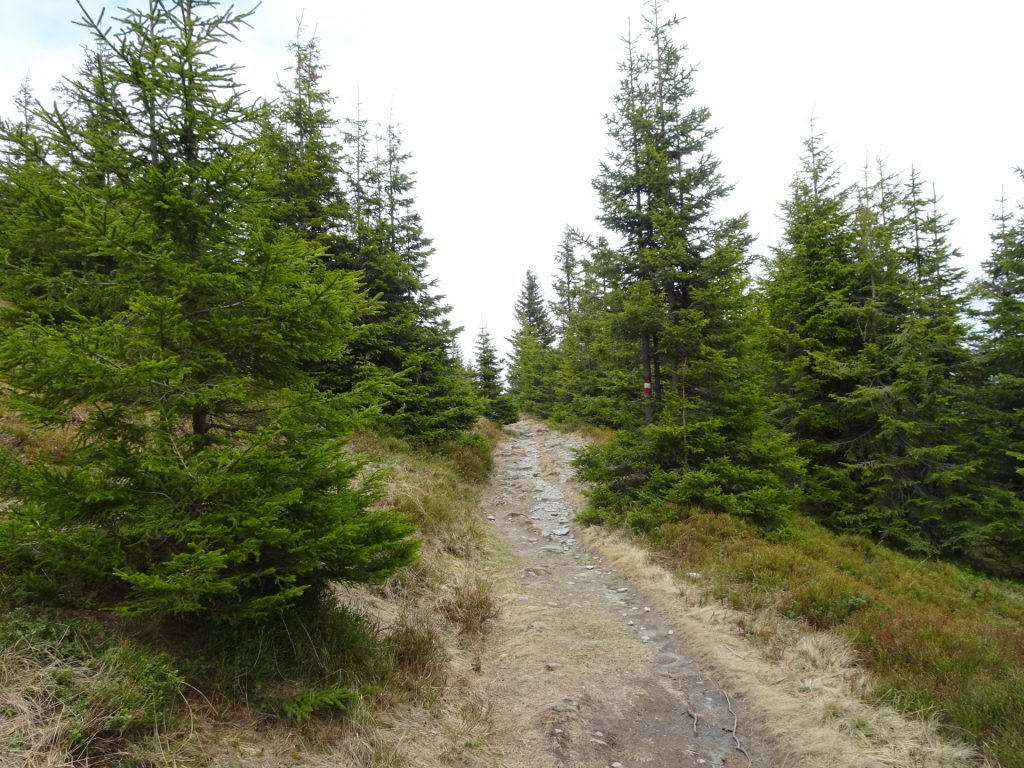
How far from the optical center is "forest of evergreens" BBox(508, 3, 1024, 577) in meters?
12.3

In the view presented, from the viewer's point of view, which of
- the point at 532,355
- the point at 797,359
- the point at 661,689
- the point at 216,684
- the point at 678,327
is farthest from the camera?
the point at 532,355

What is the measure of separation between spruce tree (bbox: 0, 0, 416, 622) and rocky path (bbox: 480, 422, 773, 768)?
2485 mm

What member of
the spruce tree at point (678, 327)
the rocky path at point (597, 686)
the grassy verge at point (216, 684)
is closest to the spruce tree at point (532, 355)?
the spruce tree at point (678, 327)

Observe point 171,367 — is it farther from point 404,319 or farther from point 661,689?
point 404,319

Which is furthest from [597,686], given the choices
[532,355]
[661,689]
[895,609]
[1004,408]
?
[532,355]

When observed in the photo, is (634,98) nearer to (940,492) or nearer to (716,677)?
(716,677)

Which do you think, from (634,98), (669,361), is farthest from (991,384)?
(634,98)

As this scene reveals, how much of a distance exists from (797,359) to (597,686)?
14.1 meters

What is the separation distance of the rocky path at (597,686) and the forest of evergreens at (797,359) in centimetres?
333

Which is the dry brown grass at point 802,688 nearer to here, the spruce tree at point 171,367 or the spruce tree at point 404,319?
the spruce tree at point 171,367

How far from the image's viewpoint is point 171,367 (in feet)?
13.9

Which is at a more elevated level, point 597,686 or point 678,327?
point 678,327

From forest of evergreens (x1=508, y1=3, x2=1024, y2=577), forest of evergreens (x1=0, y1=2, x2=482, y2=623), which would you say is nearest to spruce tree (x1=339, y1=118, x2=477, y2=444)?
forest of evergreens (x1=508, y1=3, x2=1024, y2=577)

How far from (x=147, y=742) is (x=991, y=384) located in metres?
24.8
